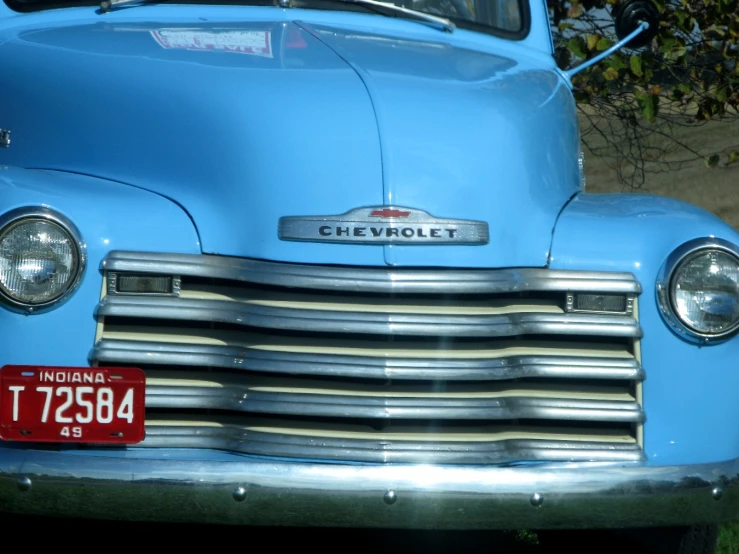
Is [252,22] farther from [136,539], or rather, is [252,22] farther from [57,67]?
[136,539]

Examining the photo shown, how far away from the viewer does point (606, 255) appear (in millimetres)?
3100

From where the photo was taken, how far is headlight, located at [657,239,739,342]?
10.1 ft

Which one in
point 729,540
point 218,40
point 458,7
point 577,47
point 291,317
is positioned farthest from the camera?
point 577,47

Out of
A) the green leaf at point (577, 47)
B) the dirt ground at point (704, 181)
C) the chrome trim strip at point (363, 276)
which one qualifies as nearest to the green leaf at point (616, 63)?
the green leaf at point (577, 47)

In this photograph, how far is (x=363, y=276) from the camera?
294cm

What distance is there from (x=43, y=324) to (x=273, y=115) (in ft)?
2.47

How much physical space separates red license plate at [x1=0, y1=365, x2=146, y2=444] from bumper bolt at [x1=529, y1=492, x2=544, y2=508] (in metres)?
0.89

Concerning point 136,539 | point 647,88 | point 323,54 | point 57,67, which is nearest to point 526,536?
point 136,539

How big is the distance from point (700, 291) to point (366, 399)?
860 mm

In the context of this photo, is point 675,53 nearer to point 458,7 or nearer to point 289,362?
point 458,7

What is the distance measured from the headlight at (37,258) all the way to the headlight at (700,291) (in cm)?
139

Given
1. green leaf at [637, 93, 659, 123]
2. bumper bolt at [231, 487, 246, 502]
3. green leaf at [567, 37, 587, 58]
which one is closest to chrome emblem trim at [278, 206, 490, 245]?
bumper bolt at [231, 487, 246, 502]

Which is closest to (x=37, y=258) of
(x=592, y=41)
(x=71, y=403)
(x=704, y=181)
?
(x=71, y=403)

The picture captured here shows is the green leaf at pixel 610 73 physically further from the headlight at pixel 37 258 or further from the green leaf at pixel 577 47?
the headlight at pixel 37 258
